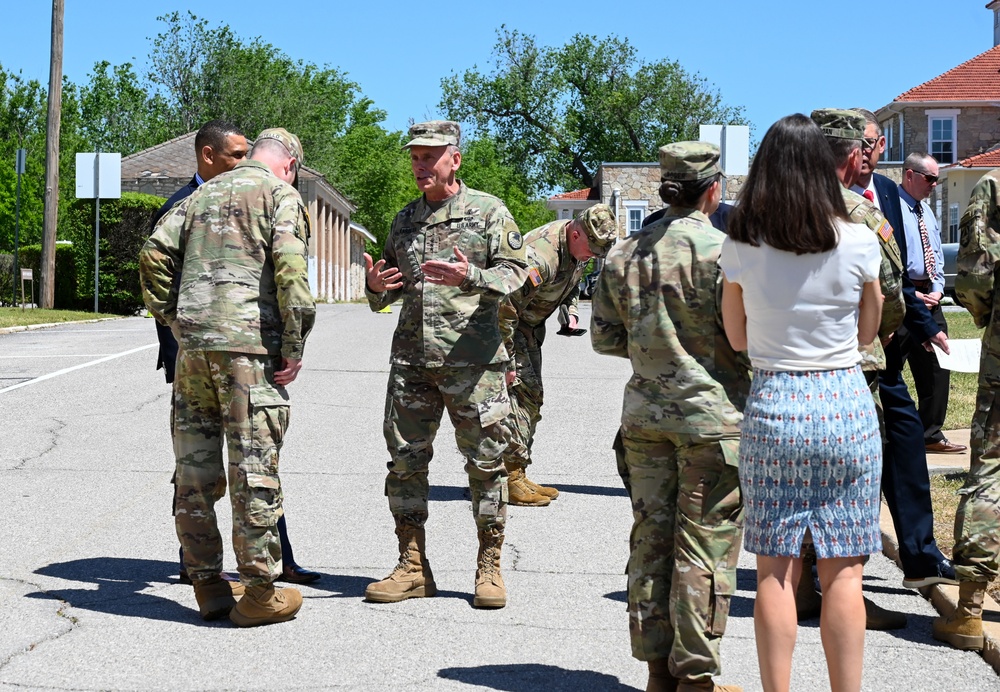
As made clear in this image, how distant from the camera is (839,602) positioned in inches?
152

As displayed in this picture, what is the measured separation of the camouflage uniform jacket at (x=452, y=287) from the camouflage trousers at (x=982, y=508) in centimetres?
203

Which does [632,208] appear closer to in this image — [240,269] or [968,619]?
[240,269]

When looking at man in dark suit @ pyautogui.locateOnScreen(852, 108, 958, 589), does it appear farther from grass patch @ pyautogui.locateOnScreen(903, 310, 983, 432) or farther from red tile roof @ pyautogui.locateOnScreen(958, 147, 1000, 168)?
red tile roof @ pyautogui.locateOnScreen(958, 147, 1000, 168)

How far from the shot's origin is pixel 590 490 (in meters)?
8.77

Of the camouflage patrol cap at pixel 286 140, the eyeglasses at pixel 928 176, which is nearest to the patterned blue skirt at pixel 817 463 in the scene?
the camouflage patrol cap at pixel 286 140

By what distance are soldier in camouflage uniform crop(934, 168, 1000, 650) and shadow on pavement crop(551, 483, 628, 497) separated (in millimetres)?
3508

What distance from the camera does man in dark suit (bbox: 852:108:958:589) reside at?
5621 mm

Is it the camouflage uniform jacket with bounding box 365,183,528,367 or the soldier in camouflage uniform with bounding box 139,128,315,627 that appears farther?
the camouflage uniform jacket with bounding box 365,183,528,367

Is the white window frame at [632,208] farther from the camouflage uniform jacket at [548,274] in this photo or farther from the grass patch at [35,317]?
the camouflage uniform jacket at [548,274]

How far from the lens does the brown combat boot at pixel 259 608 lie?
5.36m

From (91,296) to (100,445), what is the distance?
24700mm

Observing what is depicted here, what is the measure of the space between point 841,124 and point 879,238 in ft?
1.61

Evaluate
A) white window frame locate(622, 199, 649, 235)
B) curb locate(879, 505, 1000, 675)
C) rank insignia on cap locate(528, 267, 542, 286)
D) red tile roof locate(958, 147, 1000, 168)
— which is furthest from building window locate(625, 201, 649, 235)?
curb locate(879, 505, 1000, 675)

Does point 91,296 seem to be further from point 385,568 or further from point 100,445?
point 385,568
